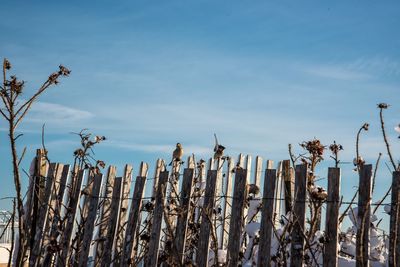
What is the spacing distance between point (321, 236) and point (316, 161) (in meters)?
0.61

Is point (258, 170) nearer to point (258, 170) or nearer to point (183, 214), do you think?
point (258, 170)

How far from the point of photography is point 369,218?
9.63 feet

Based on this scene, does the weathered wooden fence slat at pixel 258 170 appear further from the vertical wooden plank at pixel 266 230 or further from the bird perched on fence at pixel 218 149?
the vertical wooden plank at pixel 266 230

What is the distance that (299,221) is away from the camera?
3.15 meters

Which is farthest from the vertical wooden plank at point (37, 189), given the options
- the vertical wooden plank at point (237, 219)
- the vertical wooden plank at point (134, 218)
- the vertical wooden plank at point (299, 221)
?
the vertical wooden plank at point (299, 221)

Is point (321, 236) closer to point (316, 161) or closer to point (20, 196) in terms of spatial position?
point (316, 161)

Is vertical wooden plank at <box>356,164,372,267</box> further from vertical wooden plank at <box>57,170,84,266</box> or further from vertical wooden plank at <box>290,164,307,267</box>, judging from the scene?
vertical wooden plank at <box>57,170,84,266</box>

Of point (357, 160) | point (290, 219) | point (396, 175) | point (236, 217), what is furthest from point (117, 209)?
point (396, 175)

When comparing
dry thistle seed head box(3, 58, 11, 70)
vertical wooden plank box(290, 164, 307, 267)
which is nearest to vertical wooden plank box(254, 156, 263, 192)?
vertical wooden plank box(290, 164, 307, 267)

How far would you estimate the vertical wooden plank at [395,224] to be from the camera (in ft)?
9.28

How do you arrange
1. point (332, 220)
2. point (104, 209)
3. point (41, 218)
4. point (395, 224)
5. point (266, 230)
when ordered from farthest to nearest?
point (104, 209) < point (41, 218) < point (266, 230) < point (332, 220) < point (395, 224)

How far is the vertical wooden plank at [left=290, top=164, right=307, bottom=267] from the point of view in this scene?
10.2 ft

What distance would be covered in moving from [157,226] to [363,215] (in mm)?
1561

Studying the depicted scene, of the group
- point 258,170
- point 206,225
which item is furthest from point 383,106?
point 258,170
